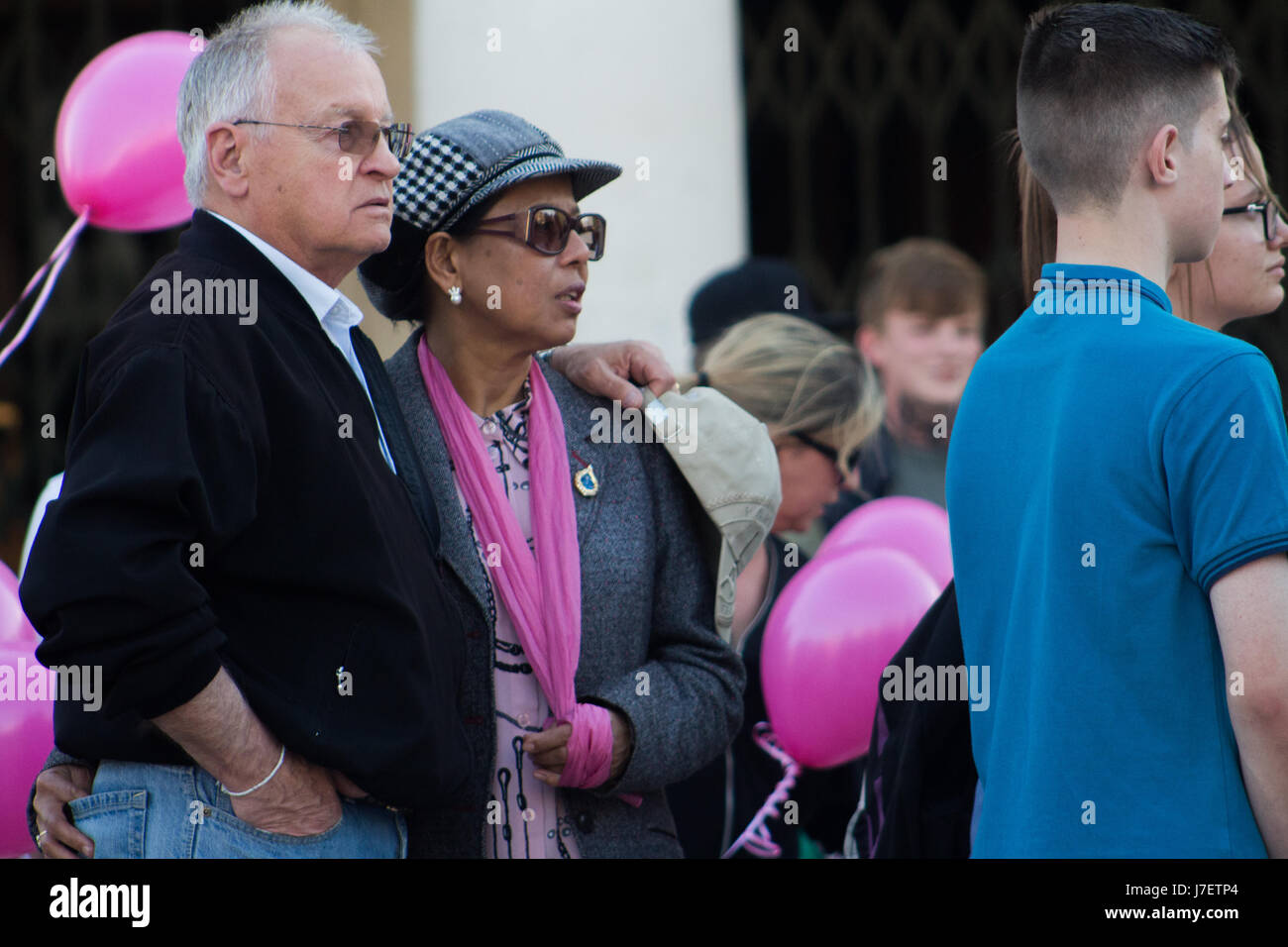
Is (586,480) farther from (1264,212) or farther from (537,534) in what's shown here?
(1264,212)

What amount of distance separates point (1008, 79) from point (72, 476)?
5335 mm

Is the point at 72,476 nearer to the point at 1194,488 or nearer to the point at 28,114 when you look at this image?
the point at 1194,488

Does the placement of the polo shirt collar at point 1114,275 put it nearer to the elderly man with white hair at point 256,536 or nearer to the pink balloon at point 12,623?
the elderly man with white hair at point 256,536

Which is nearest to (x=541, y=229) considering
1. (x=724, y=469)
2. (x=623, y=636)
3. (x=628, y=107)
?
(x=724, y=469)

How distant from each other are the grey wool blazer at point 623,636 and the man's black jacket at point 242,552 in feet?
0.59

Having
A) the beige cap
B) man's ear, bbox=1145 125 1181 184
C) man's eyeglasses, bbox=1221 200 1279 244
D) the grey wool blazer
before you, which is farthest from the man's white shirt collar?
man's eyeglasses, bbox=1221 200 1279 244

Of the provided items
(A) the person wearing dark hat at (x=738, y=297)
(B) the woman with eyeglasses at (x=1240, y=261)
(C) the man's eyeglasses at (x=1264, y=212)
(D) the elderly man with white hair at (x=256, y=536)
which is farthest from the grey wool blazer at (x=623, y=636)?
(A) the person wearing dark hat at (x=738, y=297)

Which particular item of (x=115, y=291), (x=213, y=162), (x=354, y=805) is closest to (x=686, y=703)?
(x=354, y=805)

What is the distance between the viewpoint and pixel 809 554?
13.0 ft

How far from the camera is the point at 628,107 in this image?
5031mm

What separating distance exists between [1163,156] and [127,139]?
6.81 feet

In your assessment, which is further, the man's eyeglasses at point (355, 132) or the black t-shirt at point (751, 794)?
the black t-shirt at point (751, 794)

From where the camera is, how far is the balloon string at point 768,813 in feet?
10.3

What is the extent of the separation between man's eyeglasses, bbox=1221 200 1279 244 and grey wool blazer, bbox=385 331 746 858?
98 centimetres
